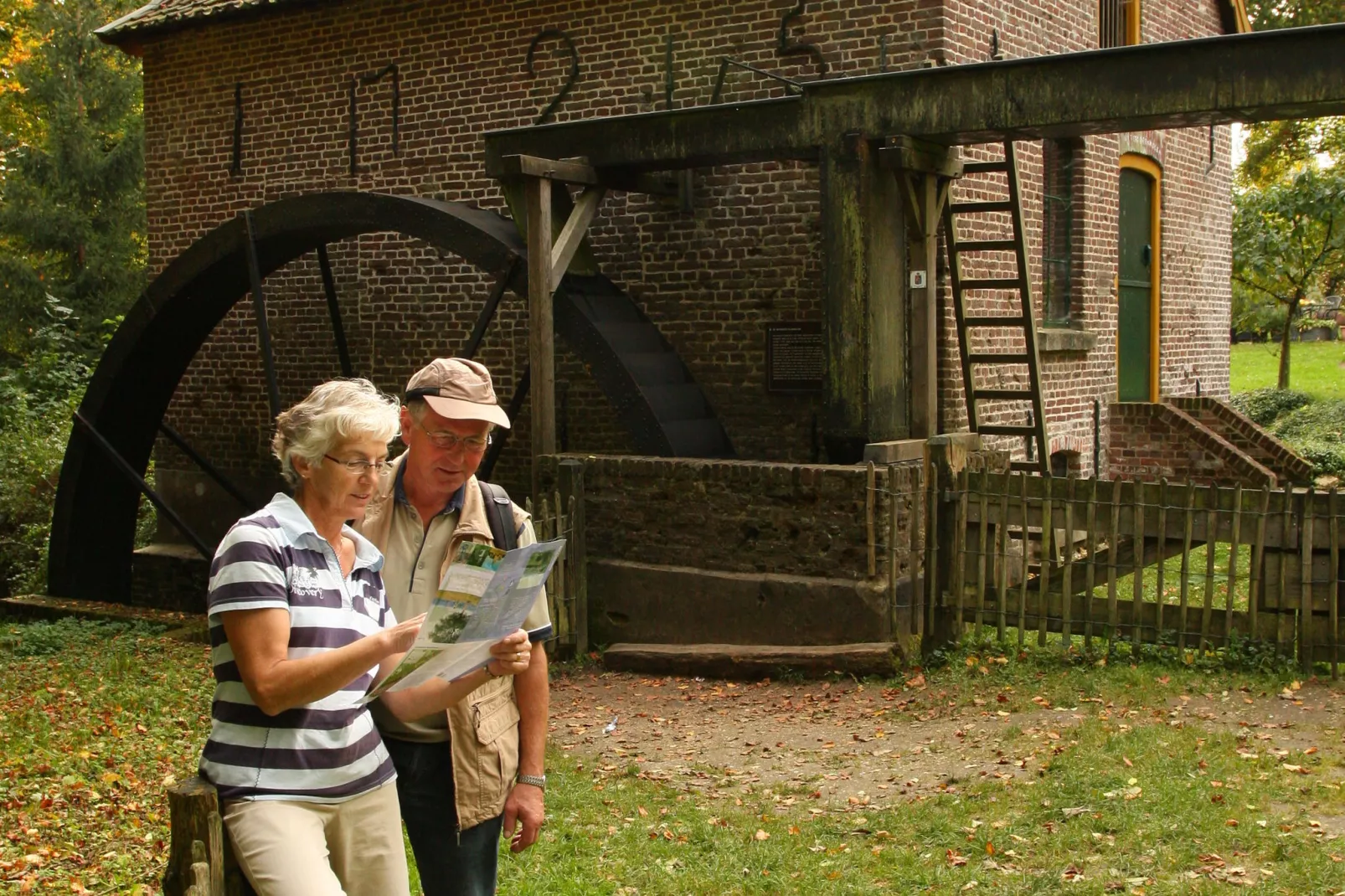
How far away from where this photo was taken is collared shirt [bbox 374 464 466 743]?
325 centimetres

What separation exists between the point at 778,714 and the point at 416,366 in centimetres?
666

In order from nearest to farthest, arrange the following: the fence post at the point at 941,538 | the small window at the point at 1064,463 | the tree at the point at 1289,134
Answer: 1. the fence post at the point at 941,538
2. the small window at the point at 1064,463
3. the tree at the point at 1289,134

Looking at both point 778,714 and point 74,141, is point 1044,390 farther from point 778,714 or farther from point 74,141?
point 74,141

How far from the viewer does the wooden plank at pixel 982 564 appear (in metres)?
8.16

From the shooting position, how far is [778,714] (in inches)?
304

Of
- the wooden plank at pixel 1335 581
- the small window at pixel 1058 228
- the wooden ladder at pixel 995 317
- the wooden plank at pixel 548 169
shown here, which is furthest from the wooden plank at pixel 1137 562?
the small window at pixel 1058 228

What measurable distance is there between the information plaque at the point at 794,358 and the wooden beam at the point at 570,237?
1776 millimetres

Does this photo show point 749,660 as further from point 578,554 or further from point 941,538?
point 578,554

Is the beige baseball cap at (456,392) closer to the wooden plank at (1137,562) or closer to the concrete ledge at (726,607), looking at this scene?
the wooden plank at (1137,562)

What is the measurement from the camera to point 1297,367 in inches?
1433

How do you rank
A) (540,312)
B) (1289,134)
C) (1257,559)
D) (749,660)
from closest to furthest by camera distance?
(1257,559) → (749,660) → (540,312) → (1289,134)

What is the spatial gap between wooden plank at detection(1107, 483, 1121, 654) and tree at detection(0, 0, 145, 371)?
19.7m

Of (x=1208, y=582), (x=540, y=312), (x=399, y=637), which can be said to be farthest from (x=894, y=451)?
(x=399, y=637)

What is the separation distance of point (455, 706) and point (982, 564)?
5535 mm
